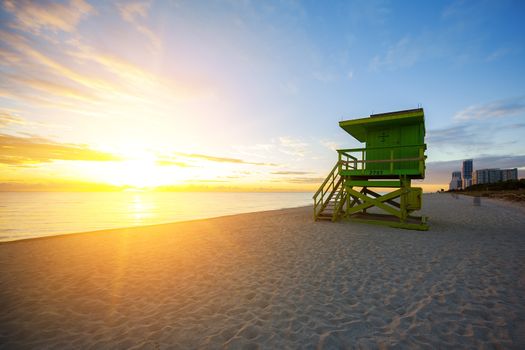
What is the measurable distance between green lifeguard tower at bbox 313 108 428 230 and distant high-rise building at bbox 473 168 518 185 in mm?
185731

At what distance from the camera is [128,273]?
6.35 meters

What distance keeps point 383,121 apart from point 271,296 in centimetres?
1099

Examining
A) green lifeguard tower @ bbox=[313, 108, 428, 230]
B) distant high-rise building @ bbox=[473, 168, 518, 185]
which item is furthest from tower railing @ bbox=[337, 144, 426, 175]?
distant high-rise building @ bbox=[473, 168, 518, 185]

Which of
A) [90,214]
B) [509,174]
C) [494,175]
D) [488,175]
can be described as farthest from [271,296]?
[494,175]

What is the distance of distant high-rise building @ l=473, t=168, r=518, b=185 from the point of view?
481ft

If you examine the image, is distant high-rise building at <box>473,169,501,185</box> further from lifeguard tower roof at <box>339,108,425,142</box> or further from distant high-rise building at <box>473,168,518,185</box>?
lifeguard tower roof at <box>339,108,425,142</box>

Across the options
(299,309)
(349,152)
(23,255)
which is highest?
(349,152)

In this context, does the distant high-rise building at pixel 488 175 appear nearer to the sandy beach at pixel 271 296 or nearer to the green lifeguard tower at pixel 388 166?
the green lifeguard tower at pixel 388 166

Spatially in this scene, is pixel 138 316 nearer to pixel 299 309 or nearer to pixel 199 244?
pixel 299 309

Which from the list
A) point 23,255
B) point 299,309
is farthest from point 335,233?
point 23,255

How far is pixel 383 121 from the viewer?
12.2 m

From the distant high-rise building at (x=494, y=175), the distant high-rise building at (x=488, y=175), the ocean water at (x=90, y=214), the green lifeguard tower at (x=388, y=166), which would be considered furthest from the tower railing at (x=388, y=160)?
the distant high-rise building at (x=488, y=175)

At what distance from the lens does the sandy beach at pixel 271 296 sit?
3.45 m

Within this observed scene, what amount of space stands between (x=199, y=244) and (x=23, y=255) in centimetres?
615
